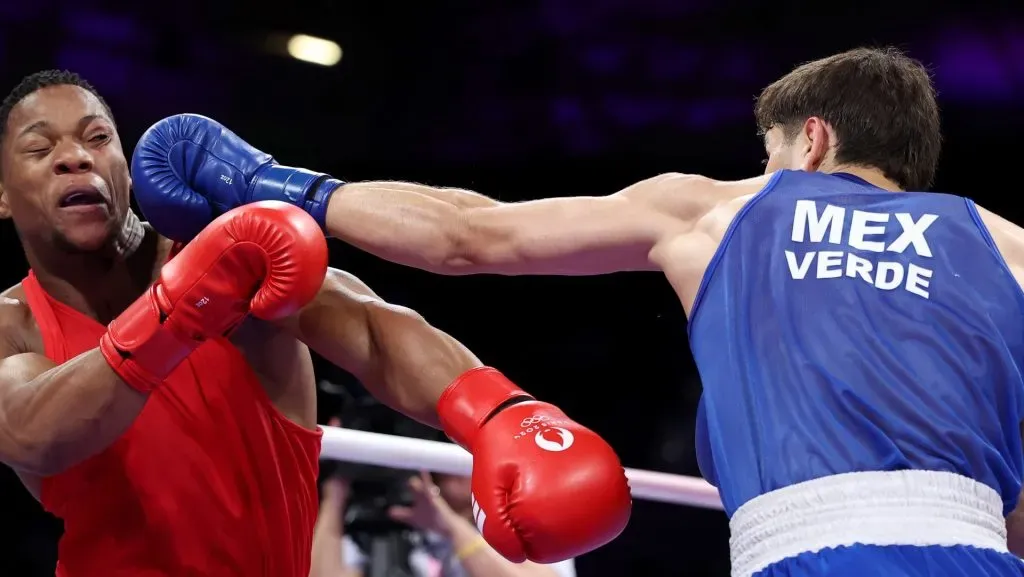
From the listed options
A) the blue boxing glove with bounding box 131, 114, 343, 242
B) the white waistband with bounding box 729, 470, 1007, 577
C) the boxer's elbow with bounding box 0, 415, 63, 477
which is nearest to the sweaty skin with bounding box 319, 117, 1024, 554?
the blue boxing glove with bounding box 131, 114, 343, 242

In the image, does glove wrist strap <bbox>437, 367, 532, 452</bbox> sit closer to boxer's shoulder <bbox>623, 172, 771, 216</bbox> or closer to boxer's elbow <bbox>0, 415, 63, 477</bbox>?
boxer's shoulder <bbox>623, 172, 771, 216</bbox>

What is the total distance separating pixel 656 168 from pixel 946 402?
5285 millimetres

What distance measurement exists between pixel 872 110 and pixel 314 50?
5178mm

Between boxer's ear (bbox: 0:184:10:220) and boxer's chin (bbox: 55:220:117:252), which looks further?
boxer's ear (bbox: 0:184:10:220)

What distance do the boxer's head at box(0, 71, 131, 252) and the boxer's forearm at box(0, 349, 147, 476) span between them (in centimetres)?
42

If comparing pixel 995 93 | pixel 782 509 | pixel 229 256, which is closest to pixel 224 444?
pixel 229 256

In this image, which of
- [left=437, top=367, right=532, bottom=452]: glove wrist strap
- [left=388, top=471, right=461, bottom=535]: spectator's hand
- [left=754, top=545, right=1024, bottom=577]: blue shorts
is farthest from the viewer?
[left=388, top=471, right=461, bottom=535]: spectator's hand

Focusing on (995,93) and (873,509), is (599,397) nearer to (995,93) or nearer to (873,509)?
(995,93)

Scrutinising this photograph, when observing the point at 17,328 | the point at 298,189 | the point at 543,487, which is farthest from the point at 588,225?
the point at 17,328

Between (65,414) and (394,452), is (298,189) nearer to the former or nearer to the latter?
(65,414)

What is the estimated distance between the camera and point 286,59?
21.7 ft

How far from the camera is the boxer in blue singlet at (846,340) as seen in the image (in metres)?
1.68

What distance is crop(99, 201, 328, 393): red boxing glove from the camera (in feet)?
6.40

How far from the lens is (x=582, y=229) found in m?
2.04
